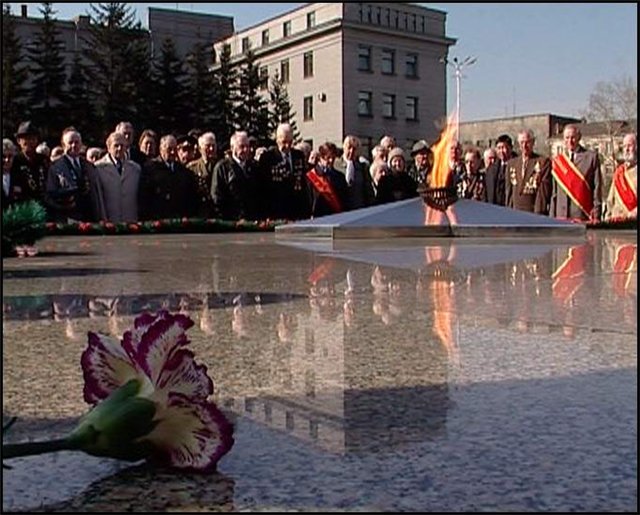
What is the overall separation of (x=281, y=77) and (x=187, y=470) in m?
64.0

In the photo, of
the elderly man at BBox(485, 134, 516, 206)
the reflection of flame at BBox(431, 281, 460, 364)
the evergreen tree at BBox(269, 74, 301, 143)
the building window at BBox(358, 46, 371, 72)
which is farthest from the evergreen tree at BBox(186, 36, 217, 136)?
the reflection of flame at BBox(431, 281, 460, 364)

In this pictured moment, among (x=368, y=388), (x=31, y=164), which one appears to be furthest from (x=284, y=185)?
(x=368, y=388)

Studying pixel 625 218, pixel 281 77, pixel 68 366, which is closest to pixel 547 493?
pixel 68 366

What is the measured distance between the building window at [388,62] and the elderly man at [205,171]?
5177cm

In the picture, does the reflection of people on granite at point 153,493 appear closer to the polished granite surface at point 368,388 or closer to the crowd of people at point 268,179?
the polished granite surface at point 368,388

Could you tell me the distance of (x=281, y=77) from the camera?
211 feet

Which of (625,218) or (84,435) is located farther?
(625,218)

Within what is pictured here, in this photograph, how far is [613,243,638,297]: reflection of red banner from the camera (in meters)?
4.36

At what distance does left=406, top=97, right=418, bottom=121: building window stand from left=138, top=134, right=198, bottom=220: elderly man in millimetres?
53207

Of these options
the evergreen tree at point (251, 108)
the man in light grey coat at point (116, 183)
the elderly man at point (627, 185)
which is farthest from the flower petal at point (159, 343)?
the evergreen tree at point (251, 108)

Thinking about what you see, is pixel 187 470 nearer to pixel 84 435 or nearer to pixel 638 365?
pixel 84 435

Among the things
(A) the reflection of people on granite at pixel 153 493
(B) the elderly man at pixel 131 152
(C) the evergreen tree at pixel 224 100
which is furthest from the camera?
(C) the evergreen tree at pixel 224 100

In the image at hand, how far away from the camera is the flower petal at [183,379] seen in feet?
5.26

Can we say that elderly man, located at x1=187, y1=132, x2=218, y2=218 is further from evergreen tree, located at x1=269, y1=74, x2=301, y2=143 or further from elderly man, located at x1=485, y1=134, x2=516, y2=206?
evergreen tree, located at x1=269, y1=74, x2=301, y2=143
